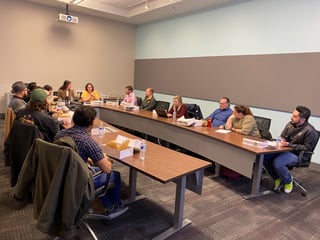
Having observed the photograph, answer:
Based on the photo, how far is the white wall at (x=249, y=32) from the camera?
13.8 feet

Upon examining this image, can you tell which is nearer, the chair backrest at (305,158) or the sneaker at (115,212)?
the sneaker at (115,212)

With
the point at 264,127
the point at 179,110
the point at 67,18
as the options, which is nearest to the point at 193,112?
the point at 179,110

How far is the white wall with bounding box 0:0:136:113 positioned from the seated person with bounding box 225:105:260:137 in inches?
205

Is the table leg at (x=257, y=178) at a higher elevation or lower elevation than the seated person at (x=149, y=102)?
lower

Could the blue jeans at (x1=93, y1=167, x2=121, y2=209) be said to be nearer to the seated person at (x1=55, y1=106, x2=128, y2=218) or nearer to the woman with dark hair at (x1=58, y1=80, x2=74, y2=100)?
the seated person at (x1=55, y1=106, x2=128, y2=218)

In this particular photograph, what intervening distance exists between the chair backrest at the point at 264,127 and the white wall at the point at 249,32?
3.25 feet

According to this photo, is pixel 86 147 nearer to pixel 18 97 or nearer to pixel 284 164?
pixel 18 97

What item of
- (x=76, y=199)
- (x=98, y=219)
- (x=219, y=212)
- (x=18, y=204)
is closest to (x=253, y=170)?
(x=219, y=212)

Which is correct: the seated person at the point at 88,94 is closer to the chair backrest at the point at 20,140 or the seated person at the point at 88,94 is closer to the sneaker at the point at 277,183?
the chair backrest at the point at 20,140

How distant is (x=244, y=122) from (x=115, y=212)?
223cm

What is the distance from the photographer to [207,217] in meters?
2.53

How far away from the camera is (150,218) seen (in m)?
2.46

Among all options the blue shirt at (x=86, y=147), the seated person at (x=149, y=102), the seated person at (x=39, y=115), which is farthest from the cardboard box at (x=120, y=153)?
the seated person at (x=149, y=102)

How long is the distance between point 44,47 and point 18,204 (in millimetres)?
5348
